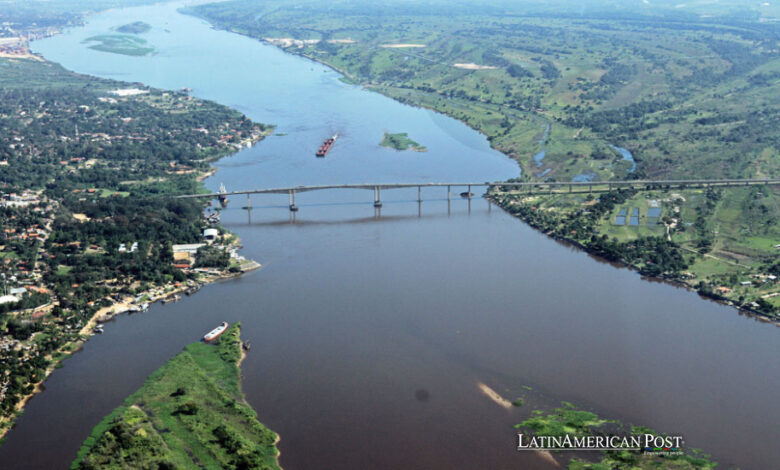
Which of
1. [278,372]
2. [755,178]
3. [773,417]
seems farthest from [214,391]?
[755,178]

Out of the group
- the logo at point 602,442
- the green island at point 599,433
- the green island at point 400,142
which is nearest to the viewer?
the green island at point 599,433

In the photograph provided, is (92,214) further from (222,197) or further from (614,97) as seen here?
(614,97)

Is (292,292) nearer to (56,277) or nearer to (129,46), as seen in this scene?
(56,277)

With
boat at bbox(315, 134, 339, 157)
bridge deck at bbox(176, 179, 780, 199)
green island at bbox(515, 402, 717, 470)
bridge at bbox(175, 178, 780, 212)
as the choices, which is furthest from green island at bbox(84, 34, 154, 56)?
green island at bbox(515, 402, 717, 470)

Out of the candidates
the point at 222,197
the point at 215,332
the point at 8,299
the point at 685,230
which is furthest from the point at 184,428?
the point at 685,230

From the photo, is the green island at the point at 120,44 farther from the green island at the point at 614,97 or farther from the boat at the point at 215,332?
the boat at the point at 215,332

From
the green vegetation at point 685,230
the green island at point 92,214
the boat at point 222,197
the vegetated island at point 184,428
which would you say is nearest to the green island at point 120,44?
the green island at point 92,214

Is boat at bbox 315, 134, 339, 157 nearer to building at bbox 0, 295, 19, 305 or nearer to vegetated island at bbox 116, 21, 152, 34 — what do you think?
building at bbox 0, 295, 19, 305
